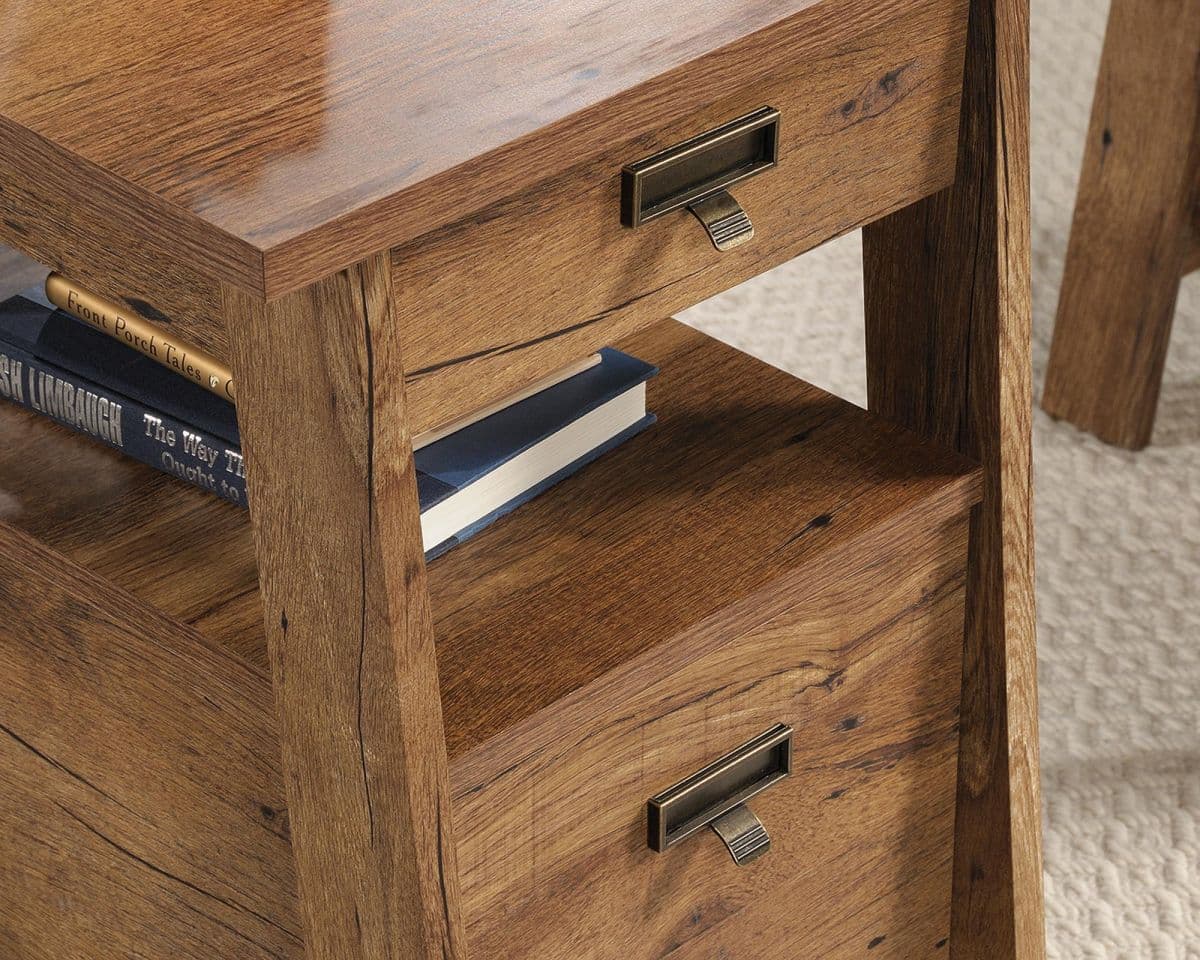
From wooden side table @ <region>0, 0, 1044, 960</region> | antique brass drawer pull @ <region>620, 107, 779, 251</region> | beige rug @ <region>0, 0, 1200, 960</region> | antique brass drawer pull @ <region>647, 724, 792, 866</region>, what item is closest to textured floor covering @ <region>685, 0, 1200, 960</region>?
beige rug @ <region>0, 0, 1200, 960</region>

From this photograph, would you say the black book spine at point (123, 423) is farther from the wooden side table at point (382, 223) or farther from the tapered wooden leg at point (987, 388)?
the tapered wooden leg at point (987, 388)

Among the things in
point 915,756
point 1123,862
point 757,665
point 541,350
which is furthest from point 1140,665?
point 541,350

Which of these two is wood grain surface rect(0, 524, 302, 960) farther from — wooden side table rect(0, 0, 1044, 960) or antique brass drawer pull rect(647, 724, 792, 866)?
antique brass drawer pull rect(647, 724, 792, 866)

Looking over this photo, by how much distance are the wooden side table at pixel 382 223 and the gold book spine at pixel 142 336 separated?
7cm

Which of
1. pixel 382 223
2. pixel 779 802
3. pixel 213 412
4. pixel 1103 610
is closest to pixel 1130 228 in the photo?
pixel 1103 610

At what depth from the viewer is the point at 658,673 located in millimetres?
743

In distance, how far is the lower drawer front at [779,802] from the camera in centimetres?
74

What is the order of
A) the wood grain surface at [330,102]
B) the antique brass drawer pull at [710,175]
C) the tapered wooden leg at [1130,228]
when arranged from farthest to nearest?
the tapered wooden leg at [1130,228] < the antique brass drawer pull at [710,175] < the wood grain surface at [330,102]

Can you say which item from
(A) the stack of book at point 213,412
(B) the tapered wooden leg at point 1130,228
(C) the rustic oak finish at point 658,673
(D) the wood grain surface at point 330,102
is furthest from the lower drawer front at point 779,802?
(B) the tapered wooden leg at point 1130,228

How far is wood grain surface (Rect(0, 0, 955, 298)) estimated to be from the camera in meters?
0.56

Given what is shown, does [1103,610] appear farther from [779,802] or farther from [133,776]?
[133,776]

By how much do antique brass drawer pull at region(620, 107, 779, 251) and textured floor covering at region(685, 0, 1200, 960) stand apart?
21.6 inches

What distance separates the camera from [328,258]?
0.55 metres

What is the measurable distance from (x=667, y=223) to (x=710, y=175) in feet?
0.09
